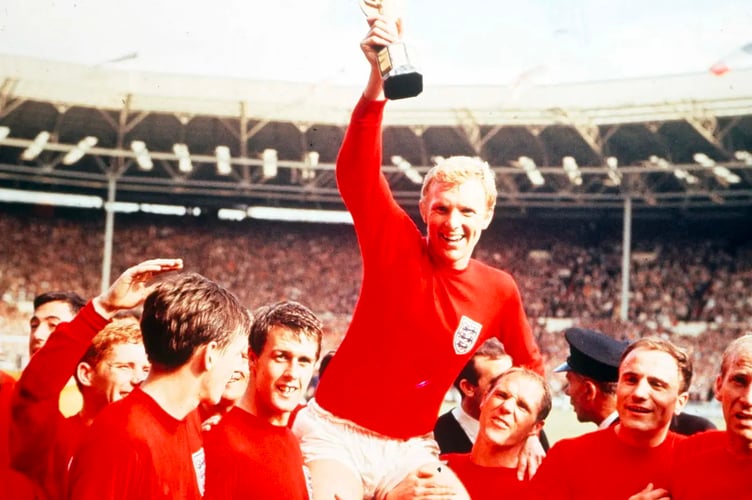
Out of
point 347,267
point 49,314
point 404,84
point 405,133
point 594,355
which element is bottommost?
point 594,355

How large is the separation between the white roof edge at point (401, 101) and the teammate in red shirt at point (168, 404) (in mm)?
16233

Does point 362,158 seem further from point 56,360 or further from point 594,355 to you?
point 594,355

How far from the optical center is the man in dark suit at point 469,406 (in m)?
4.20

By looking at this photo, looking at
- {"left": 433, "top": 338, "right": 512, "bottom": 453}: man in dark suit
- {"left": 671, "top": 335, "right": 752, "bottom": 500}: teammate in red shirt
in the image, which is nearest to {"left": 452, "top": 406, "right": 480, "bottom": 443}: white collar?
{"left": 433, "top": 338, "right": 512, "bottom": 453}: man in dark suit

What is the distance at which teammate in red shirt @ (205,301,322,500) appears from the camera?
8.38 feet

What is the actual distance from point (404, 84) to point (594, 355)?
2141 millimetres

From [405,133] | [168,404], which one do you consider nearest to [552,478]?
[168,404]

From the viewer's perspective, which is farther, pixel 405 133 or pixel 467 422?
pixel 405 133

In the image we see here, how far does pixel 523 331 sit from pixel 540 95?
16074 millimetres

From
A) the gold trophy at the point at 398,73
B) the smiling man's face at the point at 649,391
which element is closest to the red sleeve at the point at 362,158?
the gold trophy at the point at 398,73

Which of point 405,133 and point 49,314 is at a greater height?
point 405,133

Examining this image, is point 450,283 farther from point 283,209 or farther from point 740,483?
point 283,209

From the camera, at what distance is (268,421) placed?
2.73 meters

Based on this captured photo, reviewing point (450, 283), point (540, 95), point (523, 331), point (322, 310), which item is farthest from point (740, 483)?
point (322, 310)
